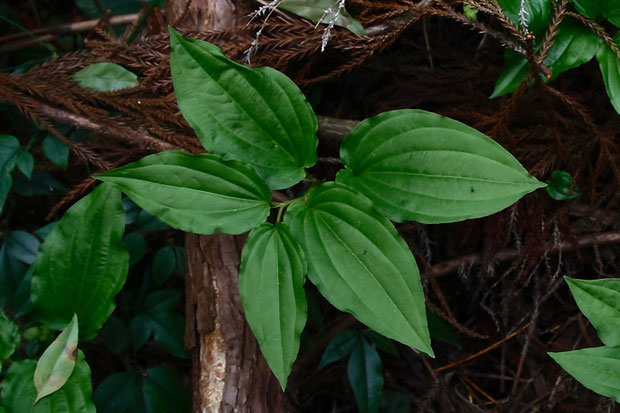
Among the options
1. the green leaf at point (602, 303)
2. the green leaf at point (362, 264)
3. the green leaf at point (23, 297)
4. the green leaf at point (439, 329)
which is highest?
the green leaf at point (362, 264)

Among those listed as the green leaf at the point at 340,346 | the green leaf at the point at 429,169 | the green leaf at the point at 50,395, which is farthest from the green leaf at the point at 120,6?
the green leaf at the point at 340,346

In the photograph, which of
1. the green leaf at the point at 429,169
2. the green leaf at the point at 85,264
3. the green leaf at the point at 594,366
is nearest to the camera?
the green leaf at the point at 429,169

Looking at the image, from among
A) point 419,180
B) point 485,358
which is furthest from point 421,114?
point 485,358

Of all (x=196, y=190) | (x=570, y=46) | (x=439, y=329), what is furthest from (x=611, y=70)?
(x=196, y=190)

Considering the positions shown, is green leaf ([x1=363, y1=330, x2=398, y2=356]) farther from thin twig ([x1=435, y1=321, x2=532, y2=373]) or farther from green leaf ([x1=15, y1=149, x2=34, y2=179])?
green leaf ([x1=15, y1=149, x2=34, y2=179])

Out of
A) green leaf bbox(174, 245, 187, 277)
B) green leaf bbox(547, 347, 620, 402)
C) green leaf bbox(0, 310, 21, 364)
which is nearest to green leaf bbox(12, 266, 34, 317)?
green leaf bbox(0, 310, 21, 364)

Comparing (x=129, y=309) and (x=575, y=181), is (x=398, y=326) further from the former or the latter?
(x=129, y=309)

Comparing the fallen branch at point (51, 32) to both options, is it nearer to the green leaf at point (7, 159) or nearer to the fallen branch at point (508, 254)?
the green leaf at point (7, 159)
